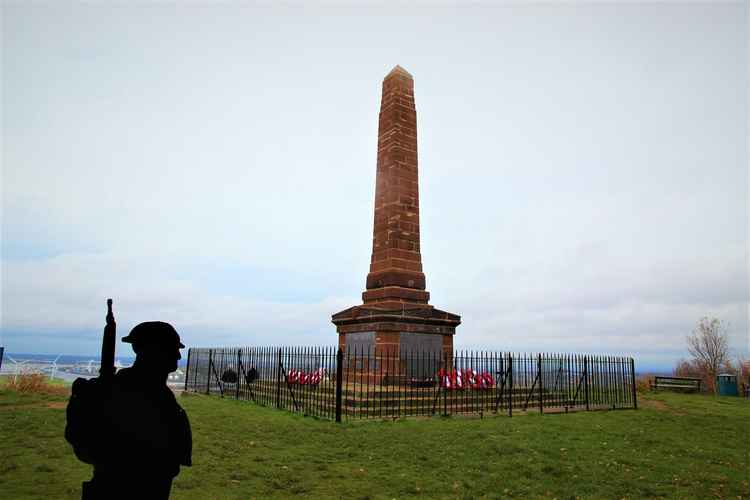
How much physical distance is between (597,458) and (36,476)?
9.02 meters

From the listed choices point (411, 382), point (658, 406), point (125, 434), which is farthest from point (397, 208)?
point (125, 434)

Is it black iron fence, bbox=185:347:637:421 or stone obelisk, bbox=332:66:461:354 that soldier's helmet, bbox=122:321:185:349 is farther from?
stone obelisk, bbox=332:66:461:354

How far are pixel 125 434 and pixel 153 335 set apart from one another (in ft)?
1.90

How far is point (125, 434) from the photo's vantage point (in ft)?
8.88

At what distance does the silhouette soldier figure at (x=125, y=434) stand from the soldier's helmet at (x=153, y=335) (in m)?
0.02

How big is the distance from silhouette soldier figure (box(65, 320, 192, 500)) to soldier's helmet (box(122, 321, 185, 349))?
0.05 ft

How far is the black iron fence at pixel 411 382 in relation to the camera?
1321 cm

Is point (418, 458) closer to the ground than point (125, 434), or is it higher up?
closer to the ground

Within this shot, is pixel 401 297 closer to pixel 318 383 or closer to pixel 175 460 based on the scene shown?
pixel 318 383

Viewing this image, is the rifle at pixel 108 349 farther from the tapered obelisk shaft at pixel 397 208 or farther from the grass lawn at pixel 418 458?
the tapered obelisk shaft at pixel 397 208

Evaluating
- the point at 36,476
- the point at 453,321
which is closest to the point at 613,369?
the point at 453,321

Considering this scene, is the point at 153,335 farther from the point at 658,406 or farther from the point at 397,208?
the point at 658,406

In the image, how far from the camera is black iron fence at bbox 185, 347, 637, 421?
1321cm

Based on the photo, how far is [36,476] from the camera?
272 inches
